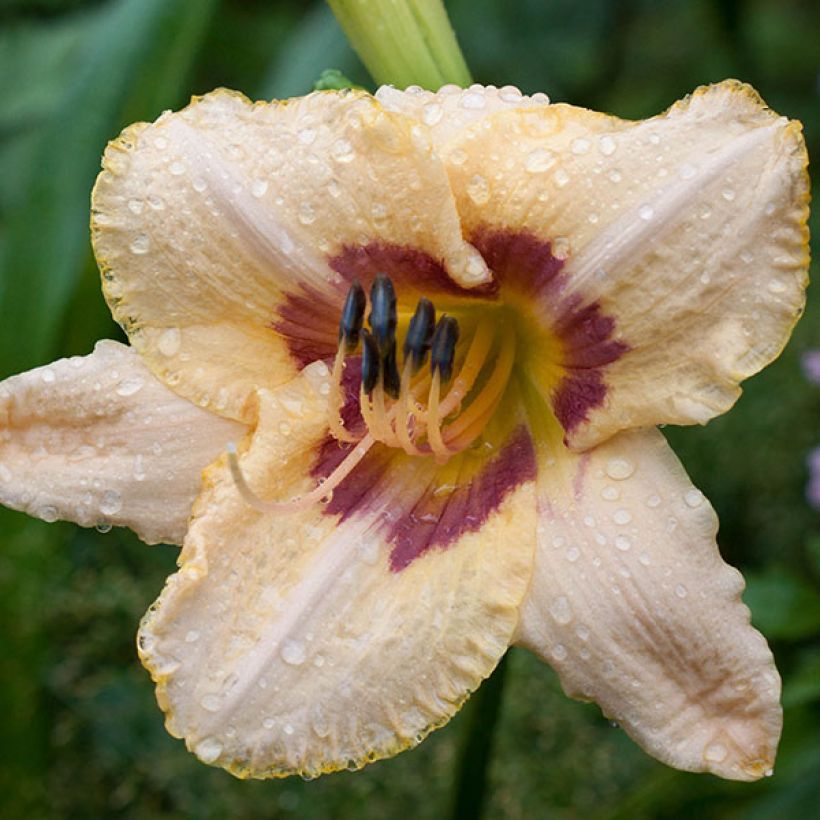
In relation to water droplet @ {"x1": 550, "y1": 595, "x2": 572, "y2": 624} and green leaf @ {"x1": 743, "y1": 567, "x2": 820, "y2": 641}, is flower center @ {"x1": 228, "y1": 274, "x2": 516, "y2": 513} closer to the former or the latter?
water droplet @ {"x1": 550, "y1": 595, "x2": 572, "y2": 624}

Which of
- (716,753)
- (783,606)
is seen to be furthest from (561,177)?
(783,606)

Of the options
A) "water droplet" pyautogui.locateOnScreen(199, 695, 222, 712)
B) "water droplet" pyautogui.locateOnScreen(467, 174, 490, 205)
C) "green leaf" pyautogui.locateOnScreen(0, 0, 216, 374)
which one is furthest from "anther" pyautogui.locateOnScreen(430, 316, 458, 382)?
"green leaf" pyautogui.locateOnScreen(0, 0, 216, 374)

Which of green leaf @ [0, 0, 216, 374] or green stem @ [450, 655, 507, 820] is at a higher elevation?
green leaf @ [0, 0, 216, 374]

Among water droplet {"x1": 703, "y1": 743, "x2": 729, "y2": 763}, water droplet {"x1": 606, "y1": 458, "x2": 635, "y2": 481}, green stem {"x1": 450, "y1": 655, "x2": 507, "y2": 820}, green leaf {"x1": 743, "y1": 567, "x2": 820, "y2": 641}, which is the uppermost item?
water droplet {"x1": 606, "y1": 458, "x2": 635, "y2": 481}

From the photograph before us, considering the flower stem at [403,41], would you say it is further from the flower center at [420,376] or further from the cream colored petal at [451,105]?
the flower center at [420,376]

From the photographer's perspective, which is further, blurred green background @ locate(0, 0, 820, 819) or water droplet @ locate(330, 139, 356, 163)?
blurred green background @ locate(0, 0, 820, 819)

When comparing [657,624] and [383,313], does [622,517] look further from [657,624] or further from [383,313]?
[383,313]

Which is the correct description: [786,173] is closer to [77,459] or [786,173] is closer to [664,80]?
[77,459]
